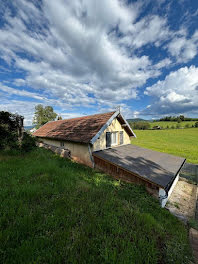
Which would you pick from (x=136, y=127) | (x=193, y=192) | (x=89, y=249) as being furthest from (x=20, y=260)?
(x=136, y=127)

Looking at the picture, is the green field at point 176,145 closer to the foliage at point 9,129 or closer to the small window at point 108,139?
the small window at point 108,139

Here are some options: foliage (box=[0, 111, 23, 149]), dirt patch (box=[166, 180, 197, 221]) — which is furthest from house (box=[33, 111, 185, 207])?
foliage (box=[0, 111, 23, 149])

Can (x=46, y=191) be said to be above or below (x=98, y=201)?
above

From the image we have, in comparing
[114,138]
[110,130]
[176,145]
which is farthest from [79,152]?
[176,145]

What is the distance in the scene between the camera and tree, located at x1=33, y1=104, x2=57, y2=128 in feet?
140

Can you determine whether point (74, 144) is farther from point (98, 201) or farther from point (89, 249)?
point (89, 249)

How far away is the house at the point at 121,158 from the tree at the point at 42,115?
32465 mm

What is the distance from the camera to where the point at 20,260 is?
76.7 inches

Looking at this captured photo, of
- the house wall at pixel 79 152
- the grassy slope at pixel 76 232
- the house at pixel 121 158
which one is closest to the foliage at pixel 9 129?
the house at pixel 121 158

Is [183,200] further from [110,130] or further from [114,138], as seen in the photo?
[110,130]

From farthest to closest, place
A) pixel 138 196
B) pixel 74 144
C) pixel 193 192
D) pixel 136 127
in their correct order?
pixel 136 127, pixel 74 144, pixel 193 192, pixel 138 196

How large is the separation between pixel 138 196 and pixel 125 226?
2.85m

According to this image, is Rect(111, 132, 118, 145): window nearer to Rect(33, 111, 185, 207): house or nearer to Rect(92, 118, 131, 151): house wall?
Rect(33, 111, 185, 207): house

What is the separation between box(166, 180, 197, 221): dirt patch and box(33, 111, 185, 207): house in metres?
0.57
